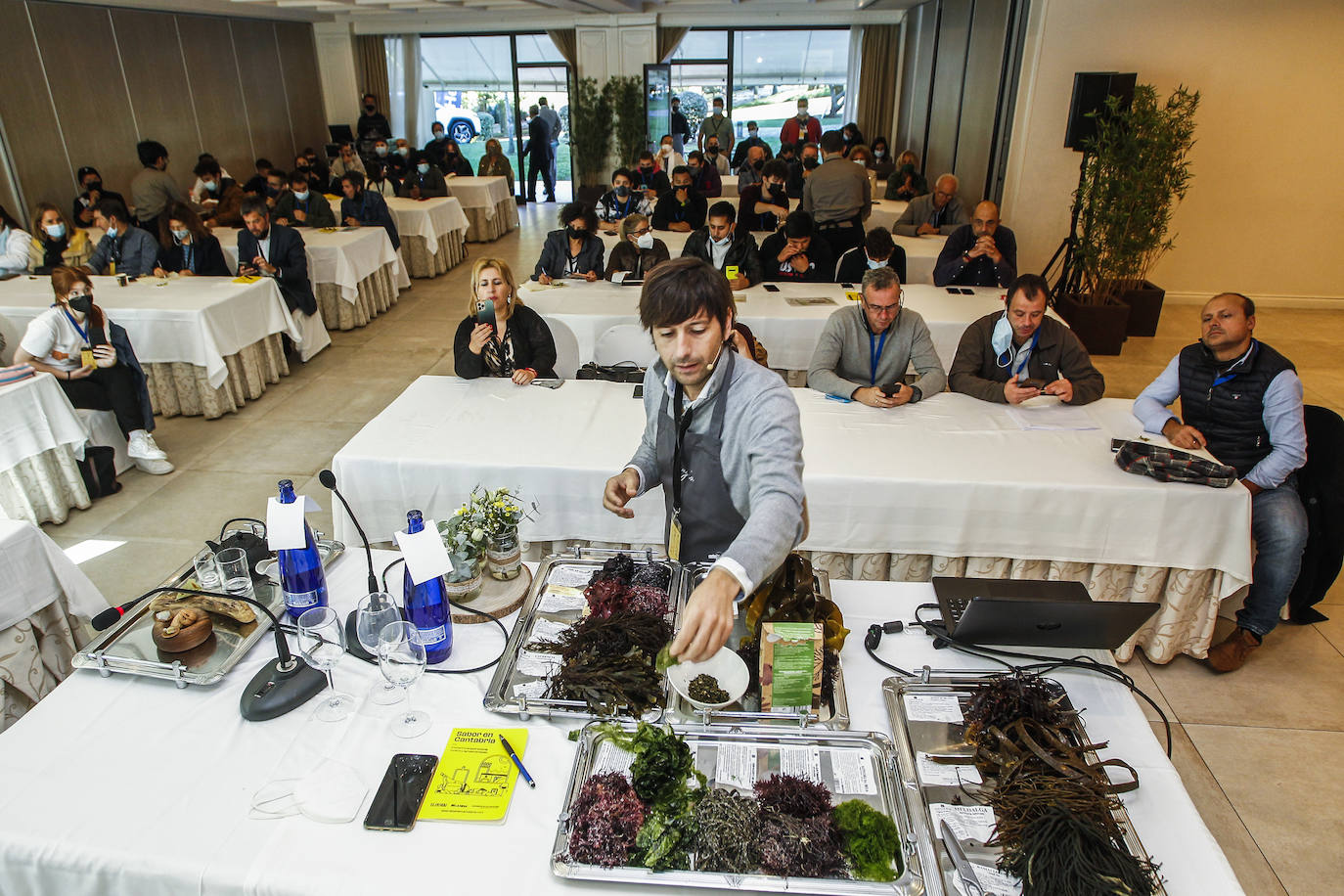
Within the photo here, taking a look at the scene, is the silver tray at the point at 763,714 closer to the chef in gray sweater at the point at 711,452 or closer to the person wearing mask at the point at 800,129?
the chef in gray sweater at the point at 711,452

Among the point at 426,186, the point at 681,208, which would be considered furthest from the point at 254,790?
the point at 426,186

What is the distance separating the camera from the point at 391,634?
4.85ft

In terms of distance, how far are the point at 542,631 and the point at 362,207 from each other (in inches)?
276

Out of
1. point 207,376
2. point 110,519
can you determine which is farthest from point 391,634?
point 207,376

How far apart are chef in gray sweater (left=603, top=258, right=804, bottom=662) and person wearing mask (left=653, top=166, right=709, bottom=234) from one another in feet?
18.8

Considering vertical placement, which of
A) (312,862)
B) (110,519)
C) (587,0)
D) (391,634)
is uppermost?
(587,0)

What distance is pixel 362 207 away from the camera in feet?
24.9

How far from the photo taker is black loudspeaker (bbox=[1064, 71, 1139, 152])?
6.08 meters

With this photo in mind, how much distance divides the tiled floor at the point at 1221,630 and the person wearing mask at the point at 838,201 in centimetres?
216

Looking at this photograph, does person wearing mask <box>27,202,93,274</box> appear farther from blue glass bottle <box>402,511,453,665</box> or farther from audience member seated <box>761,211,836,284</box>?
blue glass bottle <box>402,511,453,665</box>

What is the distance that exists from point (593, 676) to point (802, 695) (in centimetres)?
40

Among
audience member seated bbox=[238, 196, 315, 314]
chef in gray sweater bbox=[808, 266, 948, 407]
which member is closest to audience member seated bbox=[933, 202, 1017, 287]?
chef in gray sweater bbox=[808, 266, 948, 407]

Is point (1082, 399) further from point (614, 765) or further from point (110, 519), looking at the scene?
point (110, 519)

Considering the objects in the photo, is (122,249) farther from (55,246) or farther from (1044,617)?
(1044,617)
